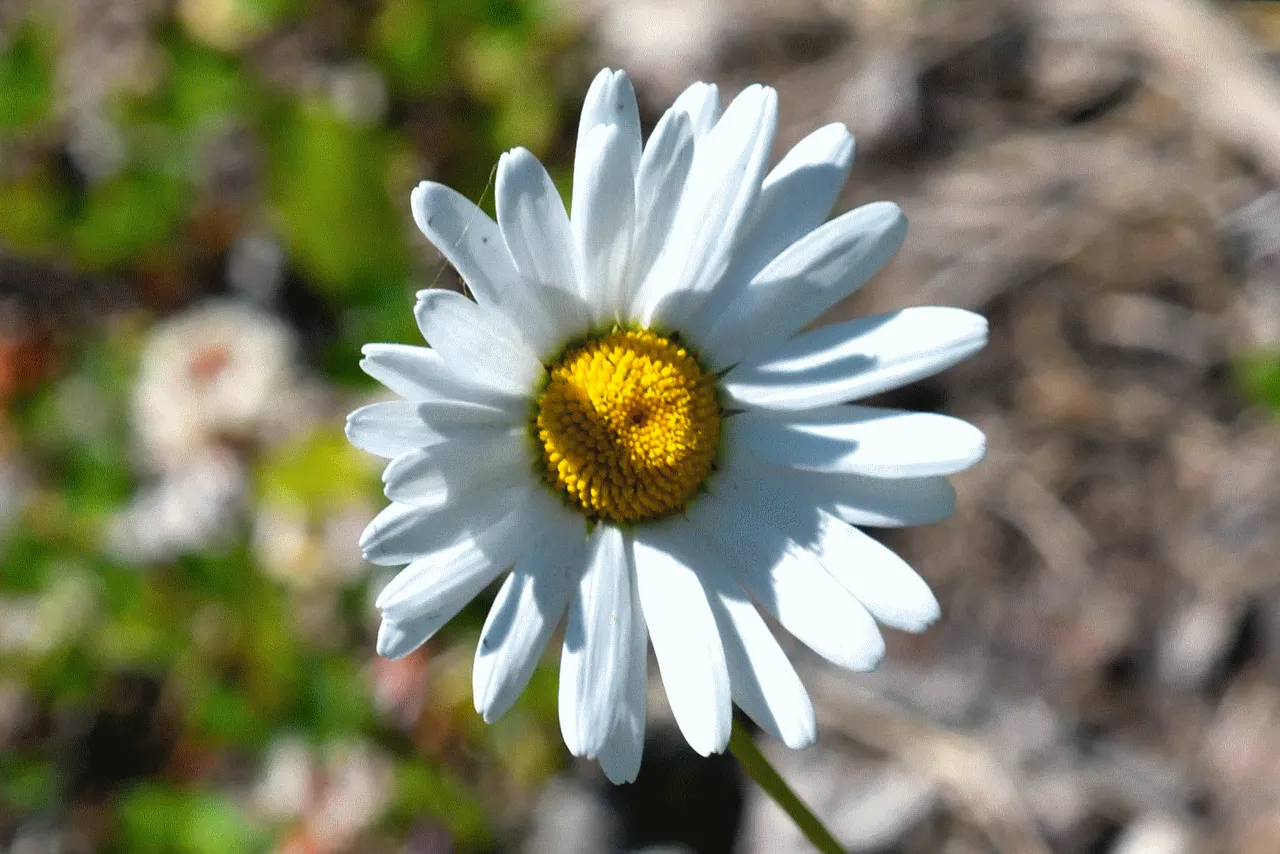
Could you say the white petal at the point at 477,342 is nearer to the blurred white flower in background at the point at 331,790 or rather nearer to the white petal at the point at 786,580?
the white petal at the point at 786,580

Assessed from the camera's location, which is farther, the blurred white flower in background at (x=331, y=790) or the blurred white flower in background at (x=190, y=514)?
the blurred white flower in background at (x=190, y=514)

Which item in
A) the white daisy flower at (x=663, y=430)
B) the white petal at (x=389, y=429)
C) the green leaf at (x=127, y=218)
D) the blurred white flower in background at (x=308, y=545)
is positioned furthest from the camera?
the green leaf at (x=127, y=218)

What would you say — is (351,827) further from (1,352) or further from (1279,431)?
(1279,431)

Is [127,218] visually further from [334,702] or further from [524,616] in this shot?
[524,616]

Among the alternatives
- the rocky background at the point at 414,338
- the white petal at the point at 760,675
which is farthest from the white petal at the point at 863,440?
the rocky background at the point at 414,338

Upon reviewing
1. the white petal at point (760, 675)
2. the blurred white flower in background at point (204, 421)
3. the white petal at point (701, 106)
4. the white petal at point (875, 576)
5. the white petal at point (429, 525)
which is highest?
the white petal at point (701, 106)

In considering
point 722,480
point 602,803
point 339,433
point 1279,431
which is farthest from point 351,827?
point 1279,431
